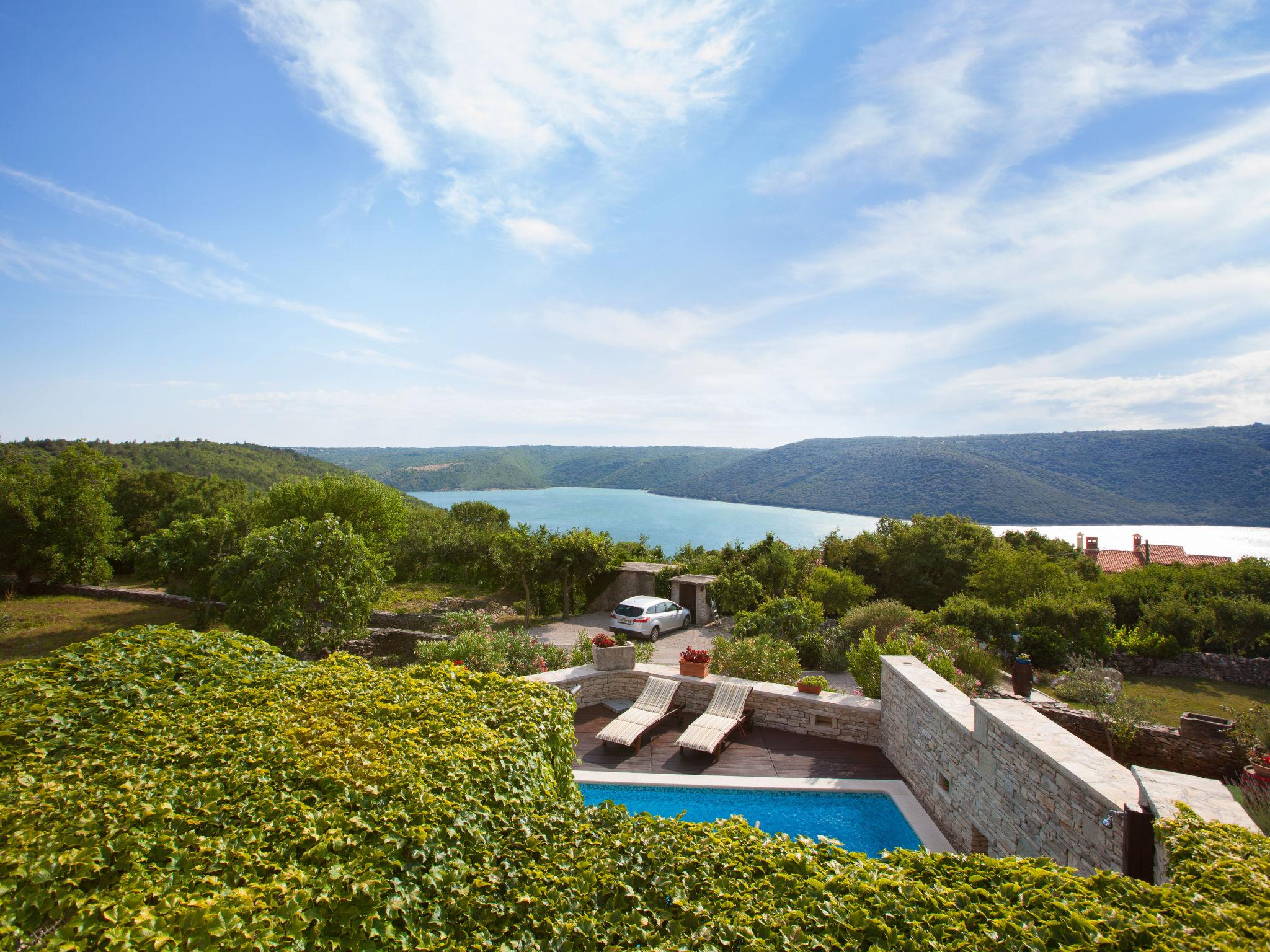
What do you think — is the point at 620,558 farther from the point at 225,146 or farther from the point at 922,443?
the point at 922,443

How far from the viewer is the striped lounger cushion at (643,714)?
26.0ft

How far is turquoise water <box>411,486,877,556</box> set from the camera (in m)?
66.2

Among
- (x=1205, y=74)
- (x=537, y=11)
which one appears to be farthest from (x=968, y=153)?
(x=537, y=11)

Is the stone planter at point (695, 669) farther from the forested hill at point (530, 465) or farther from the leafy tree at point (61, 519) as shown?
the forested hill at point (530, 465)

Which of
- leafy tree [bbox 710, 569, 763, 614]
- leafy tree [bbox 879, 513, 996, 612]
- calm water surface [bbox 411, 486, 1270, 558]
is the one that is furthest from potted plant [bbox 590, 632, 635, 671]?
leafy tree [bbox 879, 513, 996, 612]

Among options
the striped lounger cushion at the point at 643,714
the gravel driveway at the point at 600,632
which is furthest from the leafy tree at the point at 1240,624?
the striped lounger cushion at the point at 643,714

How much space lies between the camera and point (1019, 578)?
18703mm

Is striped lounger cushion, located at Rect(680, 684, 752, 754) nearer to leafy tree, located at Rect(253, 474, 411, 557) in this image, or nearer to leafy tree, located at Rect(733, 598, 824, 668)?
leafy tree, located at Rect(733, 598, 824, 668)

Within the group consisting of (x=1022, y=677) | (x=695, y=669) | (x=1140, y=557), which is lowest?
(x=1140, y=557)

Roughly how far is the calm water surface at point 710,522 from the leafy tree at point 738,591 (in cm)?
931

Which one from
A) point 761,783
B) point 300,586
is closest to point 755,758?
point 761,783

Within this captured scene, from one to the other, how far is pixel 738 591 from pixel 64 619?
2459 cm

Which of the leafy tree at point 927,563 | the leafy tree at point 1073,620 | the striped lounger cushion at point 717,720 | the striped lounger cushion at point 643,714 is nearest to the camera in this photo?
the striped lounger cushion at point 717,720

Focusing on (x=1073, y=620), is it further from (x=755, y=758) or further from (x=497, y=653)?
(x=497, y=653)
